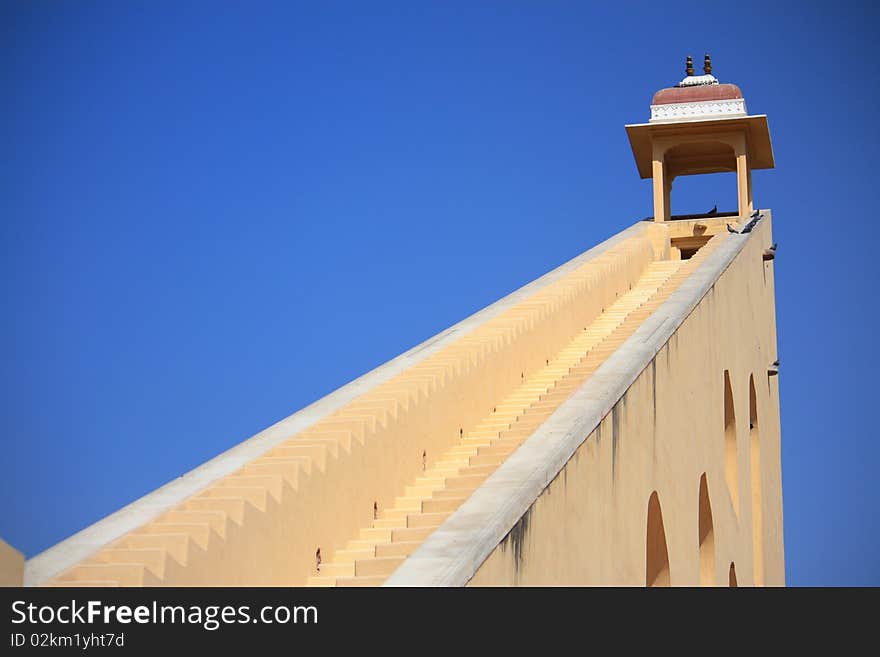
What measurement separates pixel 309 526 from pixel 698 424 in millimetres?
4396

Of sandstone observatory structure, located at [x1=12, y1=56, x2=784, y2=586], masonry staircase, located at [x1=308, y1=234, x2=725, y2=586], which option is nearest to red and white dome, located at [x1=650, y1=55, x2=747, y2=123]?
sandstone observatory structure, located at [x1=12, y1=56, x2=784, y2=586]

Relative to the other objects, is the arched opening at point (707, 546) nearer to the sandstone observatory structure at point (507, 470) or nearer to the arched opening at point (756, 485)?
the sandstone observatory structure at point (507, 470)

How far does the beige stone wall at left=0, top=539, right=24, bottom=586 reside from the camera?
408cm

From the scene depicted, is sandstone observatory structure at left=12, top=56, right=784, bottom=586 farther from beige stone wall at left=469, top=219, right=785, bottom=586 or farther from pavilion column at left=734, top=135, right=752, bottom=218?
pavilion column at left=734, top=135, right=752, bottom=218

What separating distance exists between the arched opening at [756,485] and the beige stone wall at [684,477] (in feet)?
0.05

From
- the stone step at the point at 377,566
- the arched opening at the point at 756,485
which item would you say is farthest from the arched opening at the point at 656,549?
the arched opening at the point at 756,485

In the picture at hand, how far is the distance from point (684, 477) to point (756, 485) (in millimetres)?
5516

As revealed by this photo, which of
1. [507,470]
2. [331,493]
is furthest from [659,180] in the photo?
[507,470]

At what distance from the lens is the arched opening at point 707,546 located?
10.4 metres

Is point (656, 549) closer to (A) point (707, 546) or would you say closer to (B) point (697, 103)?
(A) point (707, 546)

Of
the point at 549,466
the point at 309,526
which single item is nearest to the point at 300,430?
the point at 309,526

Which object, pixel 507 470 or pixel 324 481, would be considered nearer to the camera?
pixel 507 470

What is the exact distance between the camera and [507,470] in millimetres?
5633

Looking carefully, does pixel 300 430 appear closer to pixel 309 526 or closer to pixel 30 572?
pixel 309 526
